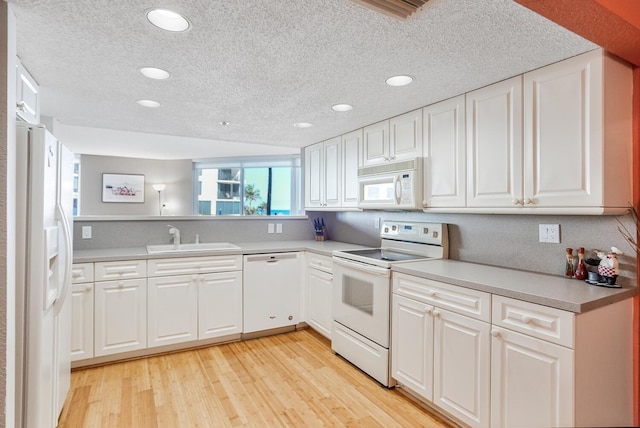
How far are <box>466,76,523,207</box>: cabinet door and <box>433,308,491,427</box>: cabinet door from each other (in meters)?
0.77

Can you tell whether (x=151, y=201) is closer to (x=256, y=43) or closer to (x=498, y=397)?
(x=256, y=43)

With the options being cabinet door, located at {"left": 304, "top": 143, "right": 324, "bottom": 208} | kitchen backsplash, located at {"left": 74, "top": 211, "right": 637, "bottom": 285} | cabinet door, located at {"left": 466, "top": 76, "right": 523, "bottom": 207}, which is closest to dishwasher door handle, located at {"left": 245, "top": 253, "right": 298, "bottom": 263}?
kitchen backsplash, located at {"left": 74, "top": 211, "right": 637, "bottom": 285}

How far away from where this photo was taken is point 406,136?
2.68m

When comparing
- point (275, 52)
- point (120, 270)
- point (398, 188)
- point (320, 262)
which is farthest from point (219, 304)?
point (275, 52)

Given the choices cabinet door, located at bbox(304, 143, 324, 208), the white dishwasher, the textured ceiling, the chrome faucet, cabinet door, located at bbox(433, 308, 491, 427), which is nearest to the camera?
the textured ceiling

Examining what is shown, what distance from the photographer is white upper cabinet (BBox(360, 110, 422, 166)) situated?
8.50 feet

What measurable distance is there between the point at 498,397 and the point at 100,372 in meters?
2.81

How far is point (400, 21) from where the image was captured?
143 centimetres

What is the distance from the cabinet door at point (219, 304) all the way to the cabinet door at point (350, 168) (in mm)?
1314

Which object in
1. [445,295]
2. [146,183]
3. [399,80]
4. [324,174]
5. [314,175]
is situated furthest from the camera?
[146,183]

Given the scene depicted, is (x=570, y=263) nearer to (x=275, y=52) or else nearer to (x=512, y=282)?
(x=512, y=282)

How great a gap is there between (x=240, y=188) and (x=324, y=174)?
4.23m

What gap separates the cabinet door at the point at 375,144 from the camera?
2893 millimetres

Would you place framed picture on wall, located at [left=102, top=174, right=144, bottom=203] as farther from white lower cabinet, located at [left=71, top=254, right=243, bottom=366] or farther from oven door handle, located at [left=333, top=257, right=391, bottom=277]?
oven door handle, located at [left=333, top=257, right=391, bottom=277]
